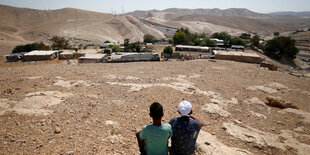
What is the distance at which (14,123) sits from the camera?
6023 millimetres

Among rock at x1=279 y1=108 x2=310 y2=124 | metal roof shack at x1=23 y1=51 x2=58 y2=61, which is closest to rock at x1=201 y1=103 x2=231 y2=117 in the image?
rock at x1=279 y1=108 x2=310 y2=124

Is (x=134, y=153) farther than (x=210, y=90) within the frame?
No

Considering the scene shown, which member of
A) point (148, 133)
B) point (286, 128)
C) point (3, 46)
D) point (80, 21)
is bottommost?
point (286, 128)

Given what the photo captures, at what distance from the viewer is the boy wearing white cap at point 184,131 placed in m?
3.73

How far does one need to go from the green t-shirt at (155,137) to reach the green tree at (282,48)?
55.5 meters

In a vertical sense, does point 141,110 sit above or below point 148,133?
below

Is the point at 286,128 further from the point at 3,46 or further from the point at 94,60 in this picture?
the point at 3,46

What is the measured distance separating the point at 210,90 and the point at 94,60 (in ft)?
74.6

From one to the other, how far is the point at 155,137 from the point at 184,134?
71cm

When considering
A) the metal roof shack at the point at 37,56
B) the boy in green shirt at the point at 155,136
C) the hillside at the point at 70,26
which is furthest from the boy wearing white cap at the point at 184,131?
the hillside at the point at 70,26

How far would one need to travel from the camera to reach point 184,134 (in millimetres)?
3766

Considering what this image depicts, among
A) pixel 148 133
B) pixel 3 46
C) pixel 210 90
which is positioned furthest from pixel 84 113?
pixel 3 46

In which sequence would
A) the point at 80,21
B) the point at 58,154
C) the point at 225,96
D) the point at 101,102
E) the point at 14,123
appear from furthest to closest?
the point at 80,21, the point at 225,96, the point at 101,102, the point at 14,123, the point at 58,154

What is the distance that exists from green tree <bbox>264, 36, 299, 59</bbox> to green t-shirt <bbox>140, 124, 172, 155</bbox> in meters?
55.5
